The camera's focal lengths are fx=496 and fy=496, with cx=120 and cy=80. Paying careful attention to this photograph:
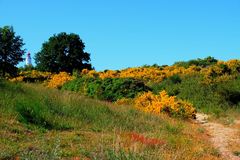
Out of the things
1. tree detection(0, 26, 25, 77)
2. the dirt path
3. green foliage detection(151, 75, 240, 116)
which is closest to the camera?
the dirt path

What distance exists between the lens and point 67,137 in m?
12.1

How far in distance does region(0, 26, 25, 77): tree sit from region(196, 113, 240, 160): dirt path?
33.2 m

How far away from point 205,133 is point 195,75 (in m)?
16.3

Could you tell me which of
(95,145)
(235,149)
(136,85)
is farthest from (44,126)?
(136,85)

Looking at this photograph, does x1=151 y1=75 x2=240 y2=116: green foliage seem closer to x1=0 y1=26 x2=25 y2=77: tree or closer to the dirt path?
the dirt path

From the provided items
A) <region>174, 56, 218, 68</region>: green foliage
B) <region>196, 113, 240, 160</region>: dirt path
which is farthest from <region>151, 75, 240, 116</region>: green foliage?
<region>174, 56, 218, 68</region>: green foliage

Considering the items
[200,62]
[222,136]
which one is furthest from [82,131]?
[200,62]

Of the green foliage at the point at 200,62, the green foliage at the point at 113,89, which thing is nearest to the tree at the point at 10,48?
the green foliage at the point at 200,62

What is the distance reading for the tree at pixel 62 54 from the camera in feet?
181

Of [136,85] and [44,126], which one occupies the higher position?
[136,85]

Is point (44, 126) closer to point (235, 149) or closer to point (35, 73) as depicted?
point (235, 149)

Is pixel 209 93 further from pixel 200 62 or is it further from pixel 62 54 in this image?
pixel 62 54

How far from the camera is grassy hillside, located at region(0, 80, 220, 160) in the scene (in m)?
9.56

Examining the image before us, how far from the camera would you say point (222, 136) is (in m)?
16.4
